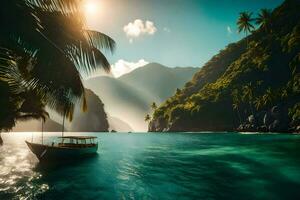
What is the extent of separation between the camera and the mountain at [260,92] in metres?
85.8

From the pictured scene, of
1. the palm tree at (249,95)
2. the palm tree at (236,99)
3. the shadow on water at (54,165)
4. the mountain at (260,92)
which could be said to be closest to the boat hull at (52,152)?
the shadow on water at (54,165)

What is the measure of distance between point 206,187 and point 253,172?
7113 millimetres

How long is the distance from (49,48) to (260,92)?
4307 inches

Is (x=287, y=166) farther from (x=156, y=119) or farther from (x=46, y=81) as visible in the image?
(x=156, y=119)

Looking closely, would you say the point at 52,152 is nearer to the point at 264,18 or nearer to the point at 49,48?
the point at 49,48

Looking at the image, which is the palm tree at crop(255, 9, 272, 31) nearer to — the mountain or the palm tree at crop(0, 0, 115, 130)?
the mountain

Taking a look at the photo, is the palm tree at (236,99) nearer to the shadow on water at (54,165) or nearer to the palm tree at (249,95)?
the palm tree at (249,95)

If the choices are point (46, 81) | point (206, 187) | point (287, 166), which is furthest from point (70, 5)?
point (287, 166)

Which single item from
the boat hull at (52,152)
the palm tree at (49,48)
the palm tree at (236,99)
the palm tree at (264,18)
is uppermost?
the palm tree at (264,18)

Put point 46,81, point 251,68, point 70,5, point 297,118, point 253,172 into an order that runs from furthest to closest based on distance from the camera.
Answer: point 251,68 → point 297,118 → point 253,172 → point 46,81 → point 70,5

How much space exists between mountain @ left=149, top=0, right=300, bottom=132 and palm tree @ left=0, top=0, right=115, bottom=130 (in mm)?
80292

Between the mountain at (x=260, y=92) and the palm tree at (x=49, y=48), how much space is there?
8029 centimetres

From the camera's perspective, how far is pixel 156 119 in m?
163

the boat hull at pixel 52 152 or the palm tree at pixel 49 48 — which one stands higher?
the palm tree at pixel 49 48
